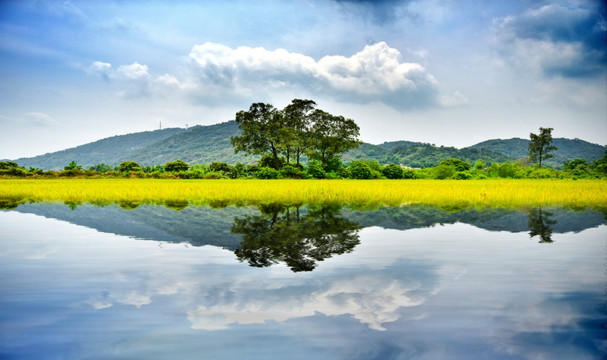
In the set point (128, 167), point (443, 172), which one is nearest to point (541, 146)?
point (443, 172)

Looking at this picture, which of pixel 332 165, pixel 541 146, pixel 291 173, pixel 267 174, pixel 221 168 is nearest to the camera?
pixel 267 174

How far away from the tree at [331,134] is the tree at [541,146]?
171ft

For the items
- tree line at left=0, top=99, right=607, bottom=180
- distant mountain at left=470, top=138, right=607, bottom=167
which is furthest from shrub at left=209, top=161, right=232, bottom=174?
distant mountain at left=470, top=138, right=607, bottom=167

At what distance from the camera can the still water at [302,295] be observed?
282 cm

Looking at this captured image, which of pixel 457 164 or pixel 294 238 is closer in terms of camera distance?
pixel 294 238

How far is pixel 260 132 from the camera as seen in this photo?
51219mm

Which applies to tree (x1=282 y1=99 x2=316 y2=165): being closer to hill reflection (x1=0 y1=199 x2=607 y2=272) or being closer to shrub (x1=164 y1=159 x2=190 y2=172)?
shrub (x1=164 y1=159 x2=190 y2=172)

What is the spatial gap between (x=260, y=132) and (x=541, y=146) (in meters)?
67.7

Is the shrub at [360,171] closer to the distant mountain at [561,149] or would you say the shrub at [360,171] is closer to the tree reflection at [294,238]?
the tree reflection at [294,238]

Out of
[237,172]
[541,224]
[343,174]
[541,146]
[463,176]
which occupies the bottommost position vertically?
[541,224]

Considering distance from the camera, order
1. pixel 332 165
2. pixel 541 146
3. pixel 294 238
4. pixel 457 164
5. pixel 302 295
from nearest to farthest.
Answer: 1. pixel 302 295
2. pixel 294 238
3. pixel 332 165
4. pixel 457 164
5. pixel 541 146

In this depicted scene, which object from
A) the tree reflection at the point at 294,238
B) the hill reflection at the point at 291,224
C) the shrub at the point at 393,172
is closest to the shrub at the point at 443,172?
the shrub at the point at 393,172

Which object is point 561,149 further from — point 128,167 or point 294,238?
point 294,238

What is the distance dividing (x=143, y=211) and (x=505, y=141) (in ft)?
716
